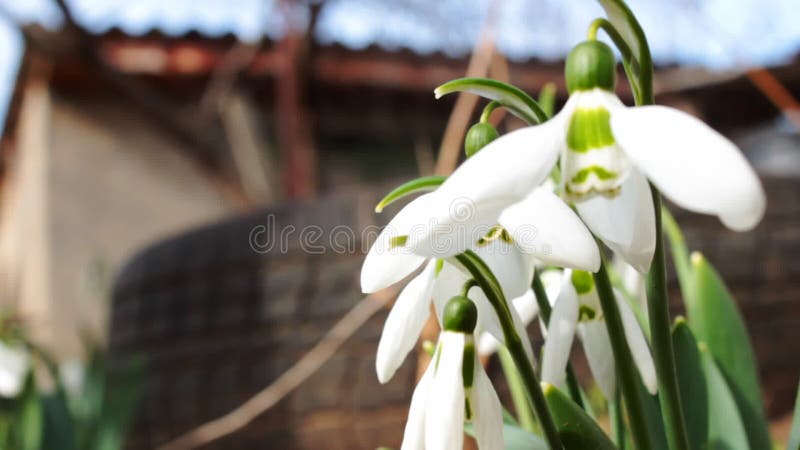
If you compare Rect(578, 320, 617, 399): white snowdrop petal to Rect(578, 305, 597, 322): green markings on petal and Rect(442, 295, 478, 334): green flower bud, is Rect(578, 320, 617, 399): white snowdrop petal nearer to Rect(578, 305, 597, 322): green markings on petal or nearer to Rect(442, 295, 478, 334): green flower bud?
Rect(578, 305, 597, 322): green markings on petal

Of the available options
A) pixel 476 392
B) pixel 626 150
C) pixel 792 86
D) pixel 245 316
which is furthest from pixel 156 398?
pixel 792 86

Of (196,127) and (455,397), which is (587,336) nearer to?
(455,397)

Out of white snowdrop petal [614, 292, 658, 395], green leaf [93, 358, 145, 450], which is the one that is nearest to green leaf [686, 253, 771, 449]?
white snowdrop petal [614, 292, 658, 395]

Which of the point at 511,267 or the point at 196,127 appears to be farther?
the point at 196,127

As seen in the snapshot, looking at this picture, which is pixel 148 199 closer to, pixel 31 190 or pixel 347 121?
pixel 31 190

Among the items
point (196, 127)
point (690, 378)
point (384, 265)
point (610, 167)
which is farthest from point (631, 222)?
point (196, 127)

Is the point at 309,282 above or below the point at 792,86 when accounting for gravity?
below
